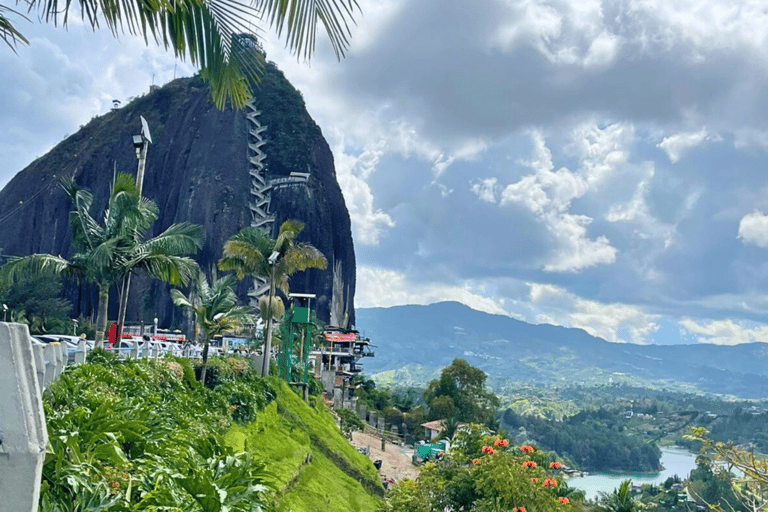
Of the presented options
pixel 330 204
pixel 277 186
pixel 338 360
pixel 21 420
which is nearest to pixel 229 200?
pixel 277 186

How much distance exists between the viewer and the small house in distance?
51188 mm

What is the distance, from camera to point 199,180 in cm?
8412

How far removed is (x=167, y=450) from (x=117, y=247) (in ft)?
29.7

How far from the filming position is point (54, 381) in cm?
868

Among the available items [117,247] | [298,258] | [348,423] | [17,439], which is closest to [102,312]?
[117,247]

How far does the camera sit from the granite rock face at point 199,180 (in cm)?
8156

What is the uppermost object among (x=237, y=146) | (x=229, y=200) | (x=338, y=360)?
(x=237, y=146)

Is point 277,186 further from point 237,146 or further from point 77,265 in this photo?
point 77,265

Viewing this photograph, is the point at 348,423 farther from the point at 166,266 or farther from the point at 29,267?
the point at 29,267

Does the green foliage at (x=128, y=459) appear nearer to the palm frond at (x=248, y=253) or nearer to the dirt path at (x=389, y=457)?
the palm frond at (x=248, y=253)

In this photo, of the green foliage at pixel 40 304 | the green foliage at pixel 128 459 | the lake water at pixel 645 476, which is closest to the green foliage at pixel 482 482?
the green foliage at pixel 128 459

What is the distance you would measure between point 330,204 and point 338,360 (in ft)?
79.5

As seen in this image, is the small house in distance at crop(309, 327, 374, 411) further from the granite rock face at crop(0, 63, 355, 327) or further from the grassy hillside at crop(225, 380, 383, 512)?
the grassy hillside at crop(225, 380, 383, 512)

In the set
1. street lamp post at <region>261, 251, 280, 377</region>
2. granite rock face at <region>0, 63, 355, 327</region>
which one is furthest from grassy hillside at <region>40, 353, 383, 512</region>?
granite rock face at <region>0, 63, 355, 327</region>
